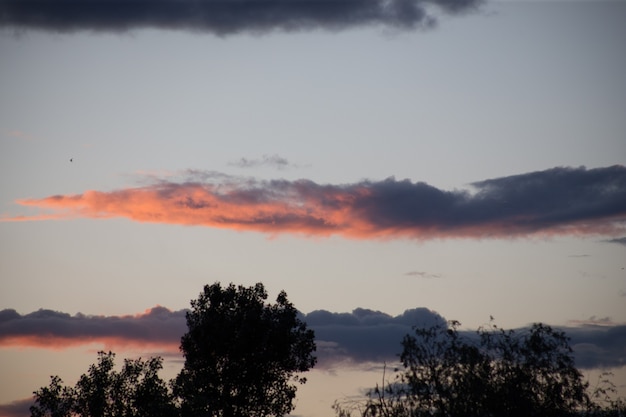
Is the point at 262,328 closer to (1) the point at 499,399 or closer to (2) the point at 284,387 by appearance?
(2) the point at 284,387

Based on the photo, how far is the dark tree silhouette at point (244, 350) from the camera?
76.8 metres

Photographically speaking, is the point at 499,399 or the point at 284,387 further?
the point at 284,387

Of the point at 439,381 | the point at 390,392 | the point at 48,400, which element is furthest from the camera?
the point at 48,400

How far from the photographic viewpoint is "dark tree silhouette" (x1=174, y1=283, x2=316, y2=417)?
76.8 meters

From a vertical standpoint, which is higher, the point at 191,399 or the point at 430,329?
the point at 430,329

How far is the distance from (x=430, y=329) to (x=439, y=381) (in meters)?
3.99

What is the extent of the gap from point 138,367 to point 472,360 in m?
36.0

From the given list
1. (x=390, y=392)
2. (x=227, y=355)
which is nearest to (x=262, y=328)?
(x=227, y=355)

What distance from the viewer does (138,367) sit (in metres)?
70.5

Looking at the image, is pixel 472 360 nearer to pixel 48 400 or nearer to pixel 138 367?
pixel 138 367

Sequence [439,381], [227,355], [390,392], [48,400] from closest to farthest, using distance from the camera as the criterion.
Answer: [390,392], [439,381], [48,400], [227,355]

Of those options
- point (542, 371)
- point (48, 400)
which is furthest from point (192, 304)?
point (542, 371)

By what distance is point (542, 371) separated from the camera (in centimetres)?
4966

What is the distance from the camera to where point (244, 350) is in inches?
3046
